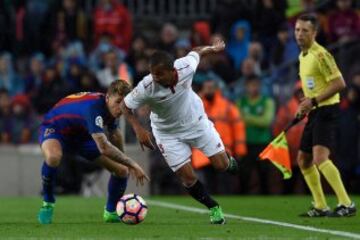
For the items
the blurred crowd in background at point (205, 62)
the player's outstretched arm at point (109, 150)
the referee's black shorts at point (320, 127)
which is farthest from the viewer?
the blurred crowd in background at point (205, 62)

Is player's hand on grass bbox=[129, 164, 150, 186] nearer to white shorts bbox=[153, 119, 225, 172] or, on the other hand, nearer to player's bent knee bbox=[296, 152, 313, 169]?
white shorts bbox=[153, 119, 225, 172]

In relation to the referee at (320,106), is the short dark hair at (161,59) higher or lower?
higher

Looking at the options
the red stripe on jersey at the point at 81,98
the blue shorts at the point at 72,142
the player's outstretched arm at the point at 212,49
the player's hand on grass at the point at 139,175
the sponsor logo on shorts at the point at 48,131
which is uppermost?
the player's outstretched arm at the point at 212,49

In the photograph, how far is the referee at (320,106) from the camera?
13.1m

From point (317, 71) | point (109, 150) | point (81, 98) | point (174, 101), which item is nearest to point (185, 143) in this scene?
point (174, 101)

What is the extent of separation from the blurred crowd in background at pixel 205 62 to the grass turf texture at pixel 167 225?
11.5 ft

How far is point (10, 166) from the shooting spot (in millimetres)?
21359

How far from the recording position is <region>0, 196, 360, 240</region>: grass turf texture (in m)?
10.7

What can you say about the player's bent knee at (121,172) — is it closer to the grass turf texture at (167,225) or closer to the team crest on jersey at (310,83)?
the grass turf texture at (167,225)

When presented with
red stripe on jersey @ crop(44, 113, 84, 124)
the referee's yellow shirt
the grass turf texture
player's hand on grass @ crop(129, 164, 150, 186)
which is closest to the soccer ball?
the grass turf texture

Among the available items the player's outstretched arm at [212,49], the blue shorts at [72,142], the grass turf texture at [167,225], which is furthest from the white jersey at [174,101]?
the grass turf texture at [167,225]

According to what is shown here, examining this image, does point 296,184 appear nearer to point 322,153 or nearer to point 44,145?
point 322,153

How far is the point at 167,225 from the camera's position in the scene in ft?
40.1

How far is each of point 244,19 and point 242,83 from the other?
1935 mm
